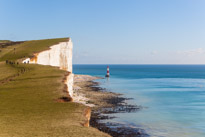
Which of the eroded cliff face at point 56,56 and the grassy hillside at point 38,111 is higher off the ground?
the eroded cliff face at point 56,56

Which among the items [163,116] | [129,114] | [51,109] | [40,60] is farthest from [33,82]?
[40,60]

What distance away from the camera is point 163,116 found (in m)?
39.8

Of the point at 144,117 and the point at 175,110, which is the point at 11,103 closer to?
the point at 144,117

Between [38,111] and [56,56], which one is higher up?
[56,56]

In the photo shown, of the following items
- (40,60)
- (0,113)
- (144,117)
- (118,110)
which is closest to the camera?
(0,113)

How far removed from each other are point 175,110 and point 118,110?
32.7ft

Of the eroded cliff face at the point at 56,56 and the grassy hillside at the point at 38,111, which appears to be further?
the eroded cliff face at the point at 56,56

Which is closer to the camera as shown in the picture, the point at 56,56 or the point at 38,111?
the point at 38,111

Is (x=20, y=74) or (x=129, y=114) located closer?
(x=20, y=74)

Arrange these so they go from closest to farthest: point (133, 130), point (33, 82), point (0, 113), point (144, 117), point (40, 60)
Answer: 1. point (0, 113)
2. point (33, 82)
3. point (133, 130)
4. point (144, 117)
5. point (40, 60)

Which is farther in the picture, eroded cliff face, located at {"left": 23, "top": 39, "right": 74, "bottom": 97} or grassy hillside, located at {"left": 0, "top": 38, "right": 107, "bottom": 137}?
eroded cliff face, located at {"left": 23, "top": 39, "right": 74, "bottom": 97}

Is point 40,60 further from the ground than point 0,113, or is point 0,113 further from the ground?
point 40,60

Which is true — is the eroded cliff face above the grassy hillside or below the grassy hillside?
above

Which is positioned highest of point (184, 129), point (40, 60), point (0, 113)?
point (40, 60)
